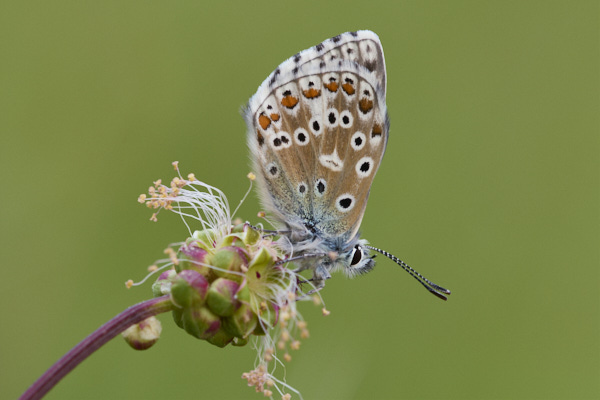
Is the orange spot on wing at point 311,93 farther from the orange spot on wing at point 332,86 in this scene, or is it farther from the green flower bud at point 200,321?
the green flower bud at point 200,321

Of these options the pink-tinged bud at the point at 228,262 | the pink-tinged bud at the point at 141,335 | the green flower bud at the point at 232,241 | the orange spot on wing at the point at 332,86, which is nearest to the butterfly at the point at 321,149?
the orange spot on wing at the point at 332,86

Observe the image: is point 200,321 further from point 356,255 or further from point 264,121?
point 264,121

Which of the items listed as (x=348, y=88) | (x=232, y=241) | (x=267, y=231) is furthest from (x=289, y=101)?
(x=232, y=241)

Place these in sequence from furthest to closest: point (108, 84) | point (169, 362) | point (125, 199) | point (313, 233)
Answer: point (108, 84) → point (125, 199) → point (169, 362) → point (313, 233)

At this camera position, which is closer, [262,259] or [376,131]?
[262,259]

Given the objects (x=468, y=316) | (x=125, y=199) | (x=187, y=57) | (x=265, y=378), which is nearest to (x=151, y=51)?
(x=187, y=57)

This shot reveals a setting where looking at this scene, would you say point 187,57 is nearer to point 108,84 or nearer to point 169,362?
point 108,84

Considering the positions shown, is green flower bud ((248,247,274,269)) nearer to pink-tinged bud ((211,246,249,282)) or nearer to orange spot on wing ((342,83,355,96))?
pink-tinged bud ((211,246,249,282))
